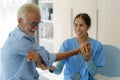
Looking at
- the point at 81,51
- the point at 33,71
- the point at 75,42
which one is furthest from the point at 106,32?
the point at 33,71

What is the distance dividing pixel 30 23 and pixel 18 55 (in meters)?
0.21

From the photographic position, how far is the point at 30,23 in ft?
4.41

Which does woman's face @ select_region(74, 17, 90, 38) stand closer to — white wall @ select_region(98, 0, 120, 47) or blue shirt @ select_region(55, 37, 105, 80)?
blue shirt @ select_region(55, 37, 105, 80)

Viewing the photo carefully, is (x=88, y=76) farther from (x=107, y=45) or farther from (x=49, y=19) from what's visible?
(x=49, y=19)

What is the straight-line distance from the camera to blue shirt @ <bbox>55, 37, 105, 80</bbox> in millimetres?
1906

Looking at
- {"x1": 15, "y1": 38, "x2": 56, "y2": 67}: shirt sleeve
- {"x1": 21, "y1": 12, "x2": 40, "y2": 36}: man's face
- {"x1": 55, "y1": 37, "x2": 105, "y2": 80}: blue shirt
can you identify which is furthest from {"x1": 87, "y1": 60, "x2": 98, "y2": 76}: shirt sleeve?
{"x1": 21, "y1": 12, "x2": 40, "y2": 36}: man's face

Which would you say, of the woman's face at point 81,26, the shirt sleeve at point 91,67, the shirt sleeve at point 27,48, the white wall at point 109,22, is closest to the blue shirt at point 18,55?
the shirt sleeve at point 27,48

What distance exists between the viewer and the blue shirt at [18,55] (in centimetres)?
131

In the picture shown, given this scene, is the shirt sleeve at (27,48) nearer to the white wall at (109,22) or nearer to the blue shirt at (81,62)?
the blue shirt at (81,62)

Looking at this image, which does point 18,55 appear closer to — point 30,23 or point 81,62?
point 30,23

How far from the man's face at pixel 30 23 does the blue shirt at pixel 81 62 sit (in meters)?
0.68

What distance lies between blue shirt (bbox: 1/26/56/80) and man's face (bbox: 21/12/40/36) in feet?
0.11

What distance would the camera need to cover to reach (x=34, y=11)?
1.34 metres

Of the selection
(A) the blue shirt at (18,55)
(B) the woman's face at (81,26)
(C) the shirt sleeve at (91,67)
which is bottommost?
(C) the shirt sleeve at (91,67)
